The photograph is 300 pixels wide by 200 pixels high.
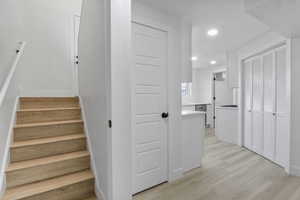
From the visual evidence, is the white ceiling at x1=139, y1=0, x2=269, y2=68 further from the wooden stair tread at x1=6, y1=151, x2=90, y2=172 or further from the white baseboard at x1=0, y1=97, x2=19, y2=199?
the white baseboard at x1=0, y1=97, x2=19, y2=199

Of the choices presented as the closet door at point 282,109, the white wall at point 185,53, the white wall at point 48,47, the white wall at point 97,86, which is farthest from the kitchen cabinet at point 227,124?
the white wall at point 48,47

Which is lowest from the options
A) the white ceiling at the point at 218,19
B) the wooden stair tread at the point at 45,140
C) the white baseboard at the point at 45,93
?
the wooden stair tread at the point at 45,140

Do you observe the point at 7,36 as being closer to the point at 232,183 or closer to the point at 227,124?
the point at 232,183

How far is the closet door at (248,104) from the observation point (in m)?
4.11

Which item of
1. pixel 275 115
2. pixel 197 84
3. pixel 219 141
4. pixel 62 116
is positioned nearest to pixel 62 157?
pixel 62 116

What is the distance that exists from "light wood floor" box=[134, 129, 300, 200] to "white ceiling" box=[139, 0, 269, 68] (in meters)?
2.50

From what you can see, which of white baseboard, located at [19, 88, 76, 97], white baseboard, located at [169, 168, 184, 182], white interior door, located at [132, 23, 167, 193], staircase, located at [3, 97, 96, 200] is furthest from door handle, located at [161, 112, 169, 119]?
white baseboard, located at [19, 88, 76, 97]

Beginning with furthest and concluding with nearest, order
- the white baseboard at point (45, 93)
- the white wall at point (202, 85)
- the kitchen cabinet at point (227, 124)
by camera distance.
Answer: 1. the white wall at point (202, 85)
2. the kitchen cabinet at point (227, 124)
3. the white baseboard at point (45, 93)

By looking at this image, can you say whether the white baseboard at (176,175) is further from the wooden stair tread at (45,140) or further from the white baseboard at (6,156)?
the white baseboard at (6,156)

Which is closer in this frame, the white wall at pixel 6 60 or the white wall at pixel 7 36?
the white wall at pixel 6 60

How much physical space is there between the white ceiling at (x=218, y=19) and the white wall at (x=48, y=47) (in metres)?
2.13

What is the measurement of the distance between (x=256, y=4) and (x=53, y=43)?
3494mm

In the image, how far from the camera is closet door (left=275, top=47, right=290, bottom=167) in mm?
2961

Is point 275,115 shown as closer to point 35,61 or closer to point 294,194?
point 294,194
